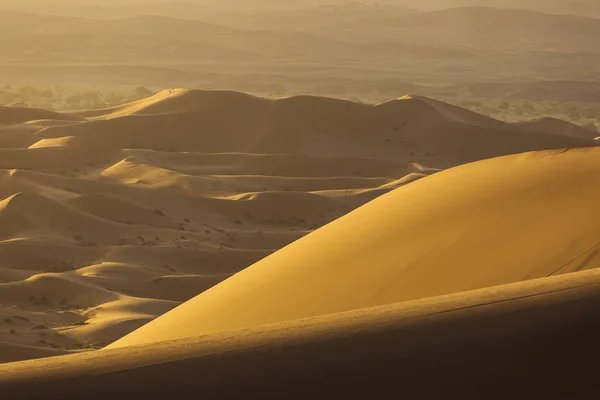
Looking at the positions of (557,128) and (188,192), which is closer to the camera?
(188,192)

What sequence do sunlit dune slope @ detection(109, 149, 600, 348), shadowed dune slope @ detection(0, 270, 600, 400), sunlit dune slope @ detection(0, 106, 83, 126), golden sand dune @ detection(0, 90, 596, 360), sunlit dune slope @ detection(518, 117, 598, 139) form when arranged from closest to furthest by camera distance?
shadowed dune slope @ detection(0, 270, 600, 400) → sunlit dune slope @ detection(109, 149, 600, 348) → golden sand dune @ detection(0, 90, 596, 360) → sunlit dune slope @ detection(0, 106, 83, 126) → sunlit dune slope @ detection(518, 117, 598, 139)

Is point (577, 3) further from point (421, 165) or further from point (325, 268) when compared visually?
point (325, 268)

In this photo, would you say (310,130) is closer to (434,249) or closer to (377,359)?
(434,249)

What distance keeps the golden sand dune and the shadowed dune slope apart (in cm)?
123

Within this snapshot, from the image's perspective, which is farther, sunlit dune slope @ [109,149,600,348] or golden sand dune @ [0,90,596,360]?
golden sand dune @ [0,90,596,360]

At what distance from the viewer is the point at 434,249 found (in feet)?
15.5

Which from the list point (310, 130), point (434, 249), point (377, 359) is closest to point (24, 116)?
point (310, 130)

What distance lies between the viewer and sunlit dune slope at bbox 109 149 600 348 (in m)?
4.25

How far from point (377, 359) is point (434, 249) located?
221 cm

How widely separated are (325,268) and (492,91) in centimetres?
4456

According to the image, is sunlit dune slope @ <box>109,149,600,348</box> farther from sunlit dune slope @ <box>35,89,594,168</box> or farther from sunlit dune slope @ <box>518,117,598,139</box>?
sunlit dune slope @ <box>518,117,598,139</box>

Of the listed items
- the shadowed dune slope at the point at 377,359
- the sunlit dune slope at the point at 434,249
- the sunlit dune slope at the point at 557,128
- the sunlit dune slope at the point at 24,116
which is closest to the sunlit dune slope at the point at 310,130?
the sunlit dune slope at the point at 24,116

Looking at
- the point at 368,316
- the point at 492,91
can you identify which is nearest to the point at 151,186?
the point at 368,316

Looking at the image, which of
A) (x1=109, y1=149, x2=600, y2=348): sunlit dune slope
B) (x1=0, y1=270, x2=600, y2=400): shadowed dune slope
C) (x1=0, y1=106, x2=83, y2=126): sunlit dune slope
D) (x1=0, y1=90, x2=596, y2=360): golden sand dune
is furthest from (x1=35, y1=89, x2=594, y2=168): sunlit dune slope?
(x1=0, y1=270, x2=600, y2=400): shadowed dune slope
